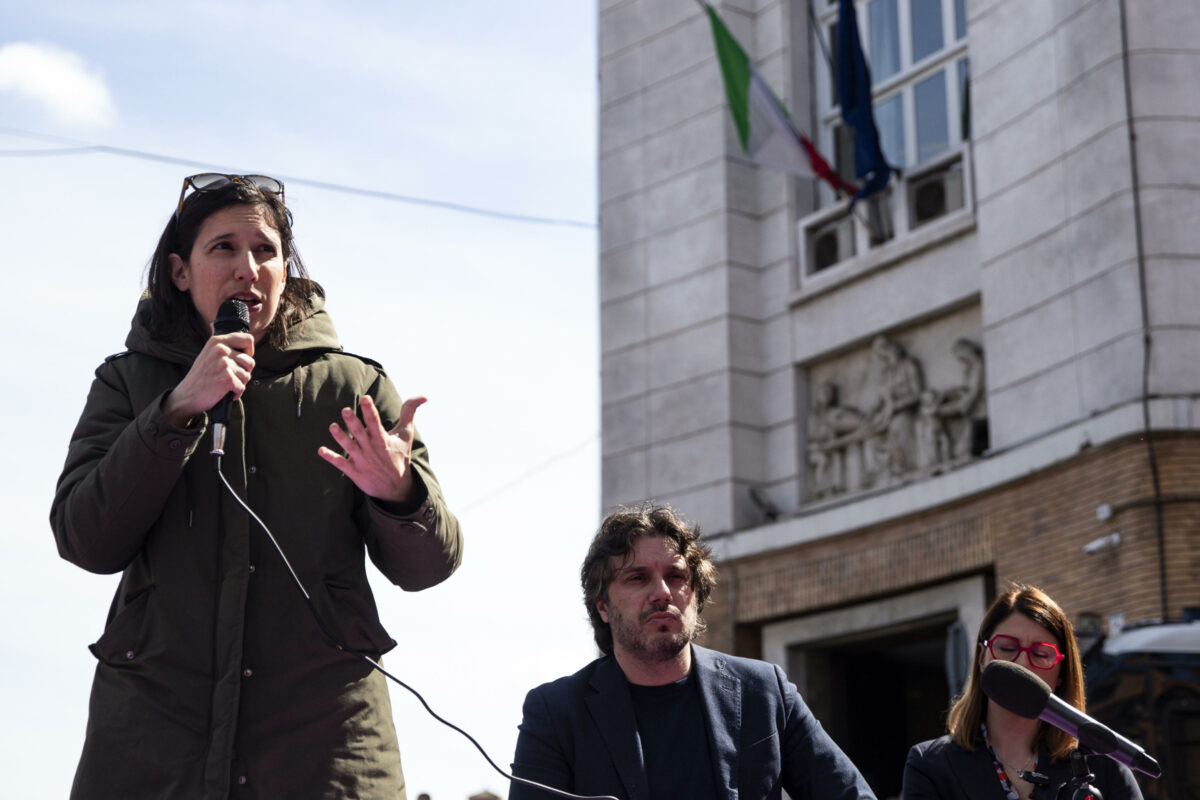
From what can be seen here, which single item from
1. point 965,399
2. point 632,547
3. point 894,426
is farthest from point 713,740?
point 894,426

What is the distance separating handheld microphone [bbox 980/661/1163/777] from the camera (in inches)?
143

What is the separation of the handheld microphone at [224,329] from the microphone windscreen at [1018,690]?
6.12 feet

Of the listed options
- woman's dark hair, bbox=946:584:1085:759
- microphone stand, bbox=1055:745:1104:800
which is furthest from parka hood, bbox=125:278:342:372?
woman's dark hair, bbox=946:584:1085:759

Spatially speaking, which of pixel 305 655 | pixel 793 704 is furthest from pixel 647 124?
pixel 305 655

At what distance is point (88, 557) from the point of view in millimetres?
3090

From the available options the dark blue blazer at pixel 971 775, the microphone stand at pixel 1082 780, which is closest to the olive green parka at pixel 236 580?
the microphone stand at pixel 1082 780

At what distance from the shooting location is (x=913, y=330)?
16.2 metres

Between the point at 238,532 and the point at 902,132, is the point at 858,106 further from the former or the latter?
the point at 238,532

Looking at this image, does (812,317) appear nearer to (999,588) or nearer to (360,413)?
(999,588)

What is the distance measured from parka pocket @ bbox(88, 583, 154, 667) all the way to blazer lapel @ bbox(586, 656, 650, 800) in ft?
5.04

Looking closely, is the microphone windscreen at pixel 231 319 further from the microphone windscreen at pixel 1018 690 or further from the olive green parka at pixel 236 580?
the microphone windscreen at pixel 1018 690

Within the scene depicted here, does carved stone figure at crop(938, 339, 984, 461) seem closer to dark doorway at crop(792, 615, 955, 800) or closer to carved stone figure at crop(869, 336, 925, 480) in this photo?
carved stone figure at crop(869, 336, 925, 480)

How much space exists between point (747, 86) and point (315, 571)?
14810mm

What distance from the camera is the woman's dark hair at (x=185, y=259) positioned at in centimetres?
340
